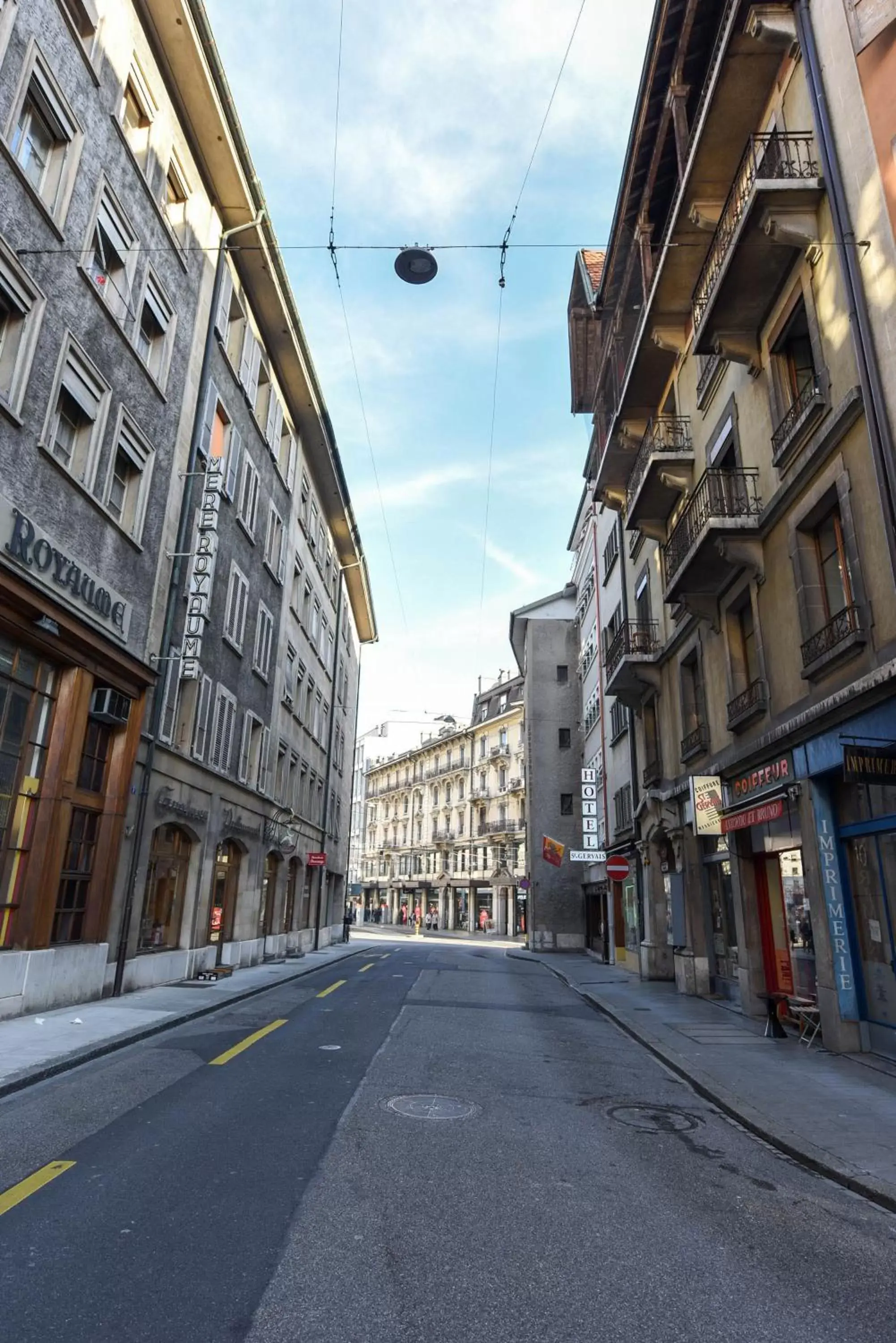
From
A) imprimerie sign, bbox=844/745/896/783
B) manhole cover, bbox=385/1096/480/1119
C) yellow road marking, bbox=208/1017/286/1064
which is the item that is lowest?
manhole cover, bbox=385/1096/480/1119

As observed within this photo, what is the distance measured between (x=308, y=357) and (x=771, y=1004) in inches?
970

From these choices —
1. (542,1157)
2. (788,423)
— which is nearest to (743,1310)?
(542,1157)

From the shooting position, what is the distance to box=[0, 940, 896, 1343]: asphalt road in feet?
12.1

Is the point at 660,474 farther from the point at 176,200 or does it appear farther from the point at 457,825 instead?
the point at 457,825

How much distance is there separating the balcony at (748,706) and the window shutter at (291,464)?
1938cm

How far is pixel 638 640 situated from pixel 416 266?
39.8 ft

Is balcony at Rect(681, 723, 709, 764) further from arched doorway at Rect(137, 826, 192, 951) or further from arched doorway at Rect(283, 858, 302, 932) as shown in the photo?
arched doorway at Rect(283, 858, 302, 932)

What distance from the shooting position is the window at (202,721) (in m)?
19.4

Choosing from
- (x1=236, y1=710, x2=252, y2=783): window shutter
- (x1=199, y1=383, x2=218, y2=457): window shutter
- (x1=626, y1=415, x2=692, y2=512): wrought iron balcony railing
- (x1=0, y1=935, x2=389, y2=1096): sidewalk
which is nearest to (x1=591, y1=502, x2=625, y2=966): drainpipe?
(x1=626, y1=415, x2=692, y2=512): wrought iron balcony railing

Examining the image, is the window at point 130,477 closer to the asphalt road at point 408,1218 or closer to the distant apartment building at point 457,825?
the asphalt road at point 408,1218

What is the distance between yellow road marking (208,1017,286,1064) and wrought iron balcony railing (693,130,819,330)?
532 inches

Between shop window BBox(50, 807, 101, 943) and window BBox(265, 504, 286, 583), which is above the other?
window BBox(265, 504, 286, 583)

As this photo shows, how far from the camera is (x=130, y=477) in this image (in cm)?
1599

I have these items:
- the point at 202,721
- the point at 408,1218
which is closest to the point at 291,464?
the point at 202,721
